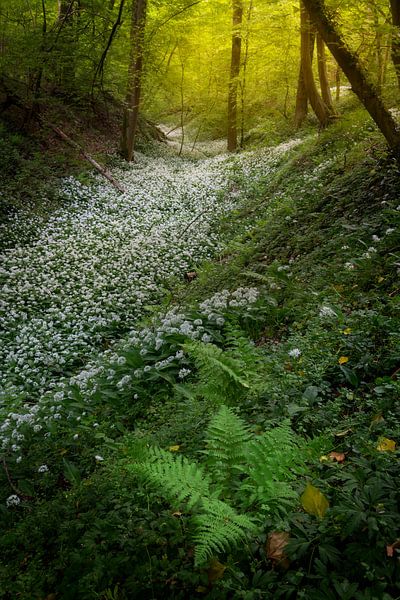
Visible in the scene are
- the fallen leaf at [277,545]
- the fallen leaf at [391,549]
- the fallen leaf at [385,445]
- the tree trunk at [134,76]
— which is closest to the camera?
the fallen leaf at [391,549]

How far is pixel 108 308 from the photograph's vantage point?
8.33 metres

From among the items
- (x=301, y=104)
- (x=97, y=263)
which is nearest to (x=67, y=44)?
(x=97, y=263)

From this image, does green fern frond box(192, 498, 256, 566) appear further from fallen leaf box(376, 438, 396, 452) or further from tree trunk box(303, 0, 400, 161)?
tree trunk box(303, 0, 400, 161)

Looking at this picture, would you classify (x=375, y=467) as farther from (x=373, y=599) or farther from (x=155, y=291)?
(x=155, y=291)

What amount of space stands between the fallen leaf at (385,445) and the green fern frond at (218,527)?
3.19 feet

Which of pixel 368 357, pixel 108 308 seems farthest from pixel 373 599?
pixel 108 308

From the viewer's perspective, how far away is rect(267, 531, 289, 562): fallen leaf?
2.27m

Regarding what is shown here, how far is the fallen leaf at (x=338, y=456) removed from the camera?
9.34 ft

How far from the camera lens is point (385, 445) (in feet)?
8.95

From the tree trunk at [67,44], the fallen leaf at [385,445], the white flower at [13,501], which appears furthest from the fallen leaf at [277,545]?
the tree trunk at [67,44]

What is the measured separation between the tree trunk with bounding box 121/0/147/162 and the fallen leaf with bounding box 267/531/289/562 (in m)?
17.9

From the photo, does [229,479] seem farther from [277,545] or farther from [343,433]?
[343,433]

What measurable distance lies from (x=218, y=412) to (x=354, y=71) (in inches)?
242

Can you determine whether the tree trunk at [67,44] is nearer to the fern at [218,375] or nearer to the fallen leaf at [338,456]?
the fern at [218,375]
